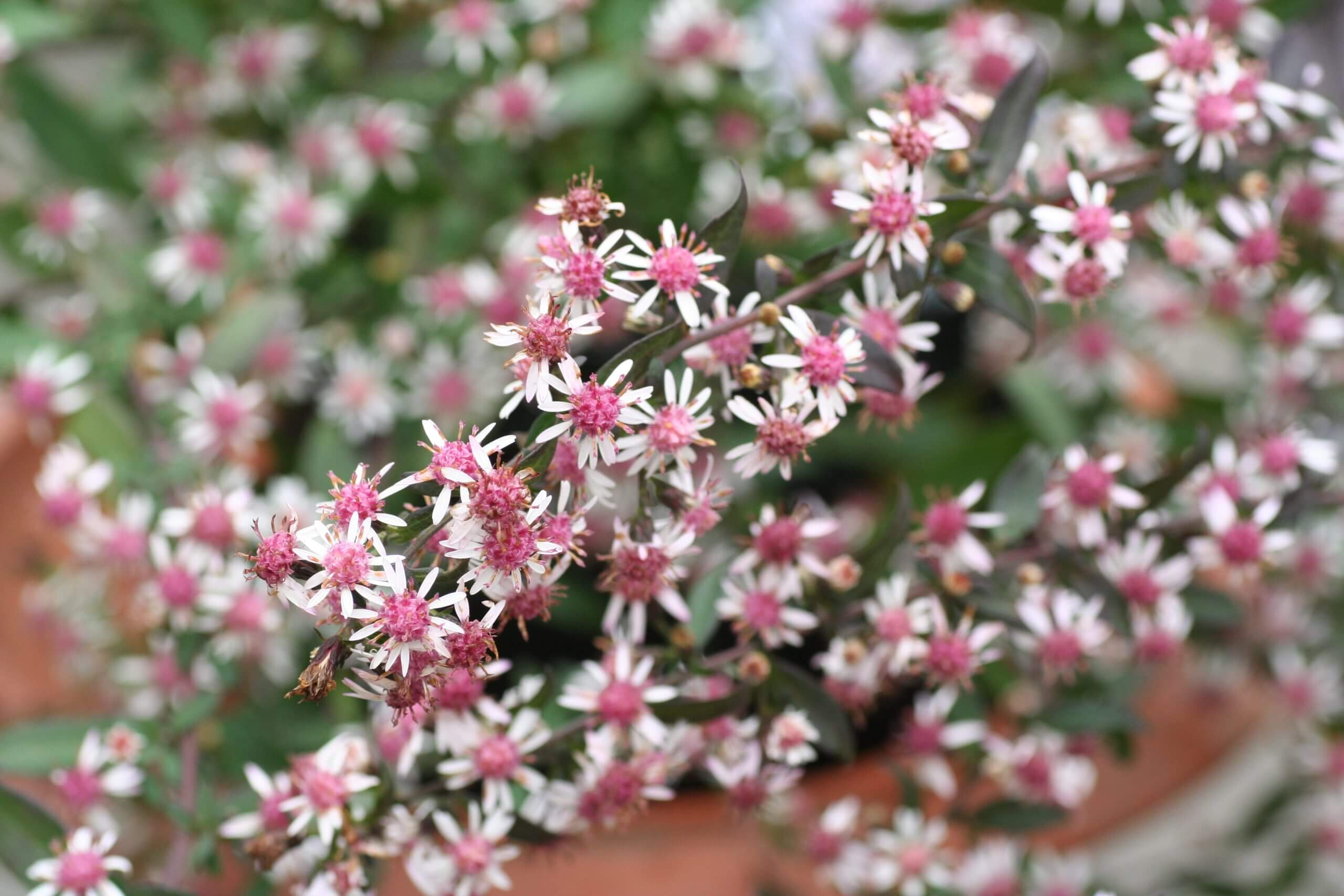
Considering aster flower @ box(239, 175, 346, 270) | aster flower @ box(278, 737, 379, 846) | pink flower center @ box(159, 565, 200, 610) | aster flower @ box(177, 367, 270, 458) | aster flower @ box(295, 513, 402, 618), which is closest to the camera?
aster flower @ box(295, 513, 402, 618)

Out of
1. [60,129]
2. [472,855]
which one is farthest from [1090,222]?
[60,129]

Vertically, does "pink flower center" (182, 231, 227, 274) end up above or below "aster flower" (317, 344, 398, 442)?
above

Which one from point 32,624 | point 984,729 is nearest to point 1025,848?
point 984,729

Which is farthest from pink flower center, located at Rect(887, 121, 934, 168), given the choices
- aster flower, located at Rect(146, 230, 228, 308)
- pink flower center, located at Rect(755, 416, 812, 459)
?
aster flower, located at Rect(146, 230, 228, 308)

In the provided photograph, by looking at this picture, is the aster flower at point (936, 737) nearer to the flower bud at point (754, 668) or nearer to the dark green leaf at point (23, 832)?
the flower bud at point (754, 668)

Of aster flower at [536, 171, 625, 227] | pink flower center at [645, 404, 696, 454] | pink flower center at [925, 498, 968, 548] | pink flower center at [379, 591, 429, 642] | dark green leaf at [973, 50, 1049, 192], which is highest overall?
aster flower at [536, 171, 625, 227]

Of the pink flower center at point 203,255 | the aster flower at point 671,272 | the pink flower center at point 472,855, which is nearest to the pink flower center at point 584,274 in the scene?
the aster flower at point 671,272

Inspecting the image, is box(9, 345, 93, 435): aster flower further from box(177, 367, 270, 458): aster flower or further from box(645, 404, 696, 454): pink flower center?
box(645, 404, 696, 454): pink flower center
